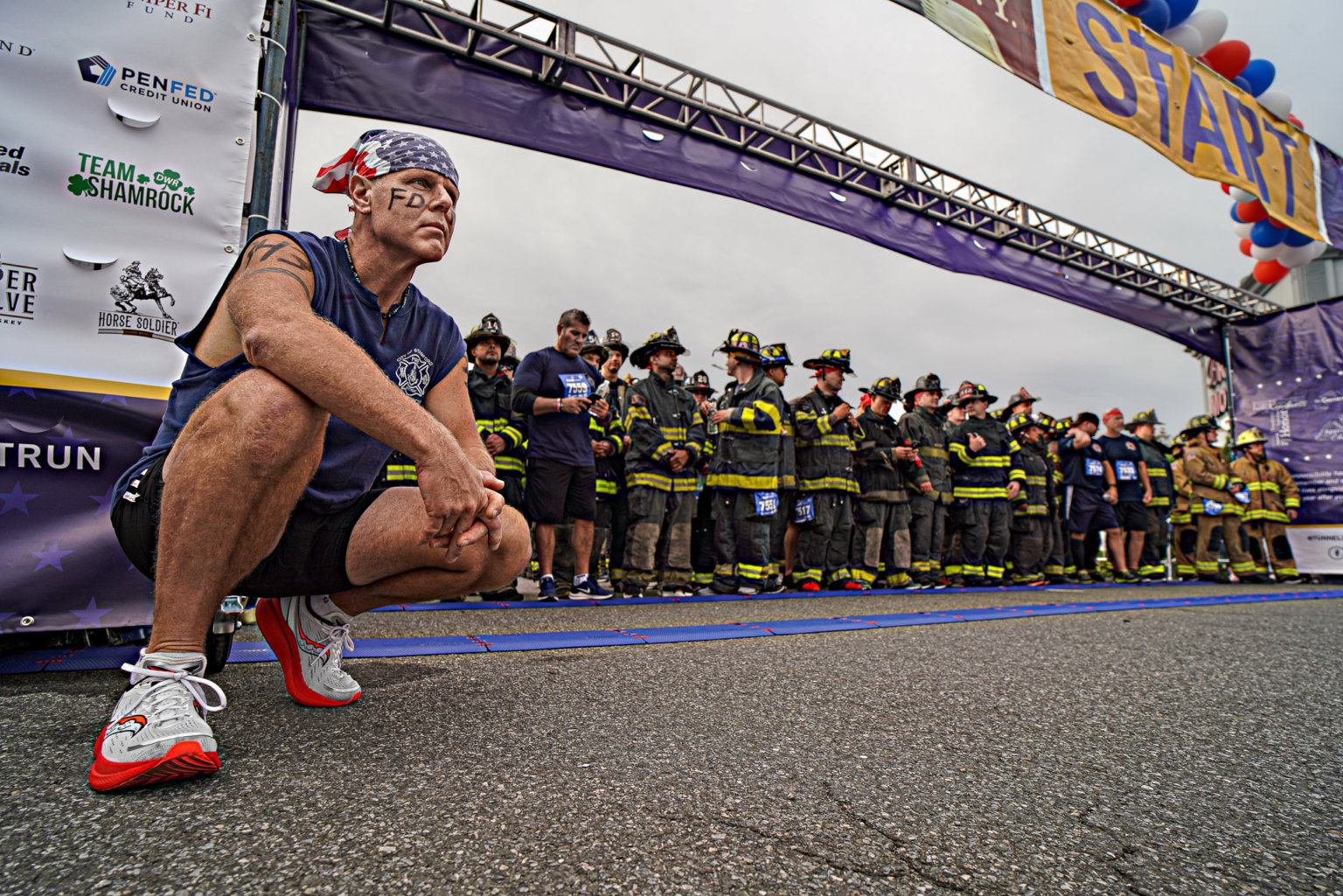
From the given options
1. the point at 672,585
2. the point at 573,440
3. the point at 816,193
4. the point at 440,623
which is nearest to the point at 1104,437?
the point at 816,193

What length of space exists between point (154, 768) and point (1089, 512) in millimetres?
10550

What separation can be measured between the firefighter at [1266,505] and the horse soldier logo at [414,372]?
12.1m

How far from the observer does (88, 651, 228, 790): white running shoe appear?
123 cm

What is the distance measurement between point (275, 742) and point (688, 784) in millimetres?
934

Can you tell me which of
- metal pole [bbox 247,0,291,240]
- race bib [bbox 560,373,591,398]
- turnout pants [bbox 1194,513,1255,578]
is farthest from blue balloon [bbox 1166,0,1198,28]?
metal pole [bbox 247,0,291,240]

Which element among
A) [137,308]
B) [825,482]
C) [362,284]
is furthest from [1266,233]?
[137,308]

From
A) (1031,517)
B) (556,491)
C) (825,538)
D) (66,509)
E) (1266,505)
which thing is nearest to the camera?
(66,509)

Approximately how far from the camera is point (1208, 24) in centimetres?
706

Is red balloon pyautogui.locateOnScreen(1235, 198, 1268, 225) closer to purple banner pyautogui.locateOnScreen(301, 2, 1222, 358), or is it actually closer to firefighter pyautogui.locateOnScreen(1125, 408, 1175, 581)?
purple banner pyautogui.locateOnScreen(301, 2, 1222, 358)

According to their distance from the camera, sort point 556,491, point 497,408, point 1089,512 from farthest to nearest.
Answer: point 1089,512 → point 497,408 → point 556,491

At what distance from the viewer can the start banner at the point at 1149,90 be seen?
18.2 feet

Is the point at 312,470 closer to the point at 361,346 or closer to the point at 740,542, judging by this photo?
the point at 361,346

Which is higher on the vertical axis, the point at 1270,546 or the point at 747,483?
the point at 747,483

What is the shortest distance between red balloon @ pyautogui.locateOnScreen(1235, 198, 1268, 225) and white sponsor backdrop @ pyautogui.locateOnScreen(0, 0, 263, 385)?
35.3ft
